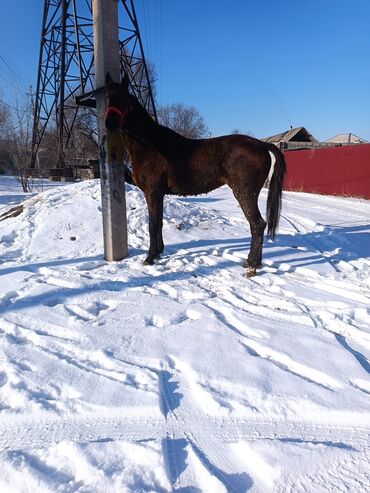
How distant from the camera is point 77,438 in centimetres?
165

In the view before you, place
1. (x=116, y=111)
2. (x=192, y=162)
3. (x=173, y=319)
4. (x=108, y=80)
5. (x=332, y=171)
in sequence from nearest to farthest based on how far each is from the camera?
→ (x=173, y=319) < (x=116, y=111) < (x=108, y=80) < (x=192, y=162) < (x=332, y=171)

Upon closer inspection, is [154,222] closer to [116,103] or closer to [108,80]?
[116,103]

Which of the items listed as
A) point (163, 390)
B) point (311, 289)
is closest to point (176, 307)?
point (163, 390)

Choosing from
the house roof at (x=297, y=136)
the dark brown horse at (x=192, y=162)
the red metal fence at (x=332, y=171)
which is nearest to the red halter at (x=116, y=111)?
the dark brown horse at (x=192, y=162)

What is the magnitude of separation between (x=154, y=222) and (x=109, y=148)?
1.17 meters

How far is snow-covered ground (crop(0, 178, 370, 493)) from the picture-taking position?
58.4 inches

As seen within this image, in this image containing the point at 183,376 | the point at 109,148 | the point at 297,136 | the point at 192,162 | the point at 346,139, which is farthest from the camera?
the point at 346,139

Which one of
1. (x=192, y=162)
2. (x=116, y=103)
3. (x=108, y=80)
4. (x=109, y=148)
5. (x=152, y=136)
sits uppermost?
(x=108, y=80)

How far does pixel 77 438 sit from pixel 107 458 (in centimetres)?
23

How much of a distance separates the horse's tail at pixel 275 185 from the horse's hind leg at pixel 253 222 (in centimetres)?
31

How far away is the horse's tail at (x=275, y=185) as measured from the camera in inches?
171

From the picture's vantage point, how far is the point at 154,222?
4.64 m

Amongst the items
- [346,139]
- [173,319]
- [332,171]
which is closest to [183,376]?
[173,319]

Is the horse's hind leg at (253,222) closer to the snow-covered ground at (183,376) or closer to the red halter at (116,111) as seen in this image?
the snow-covered ground at (183,376)
